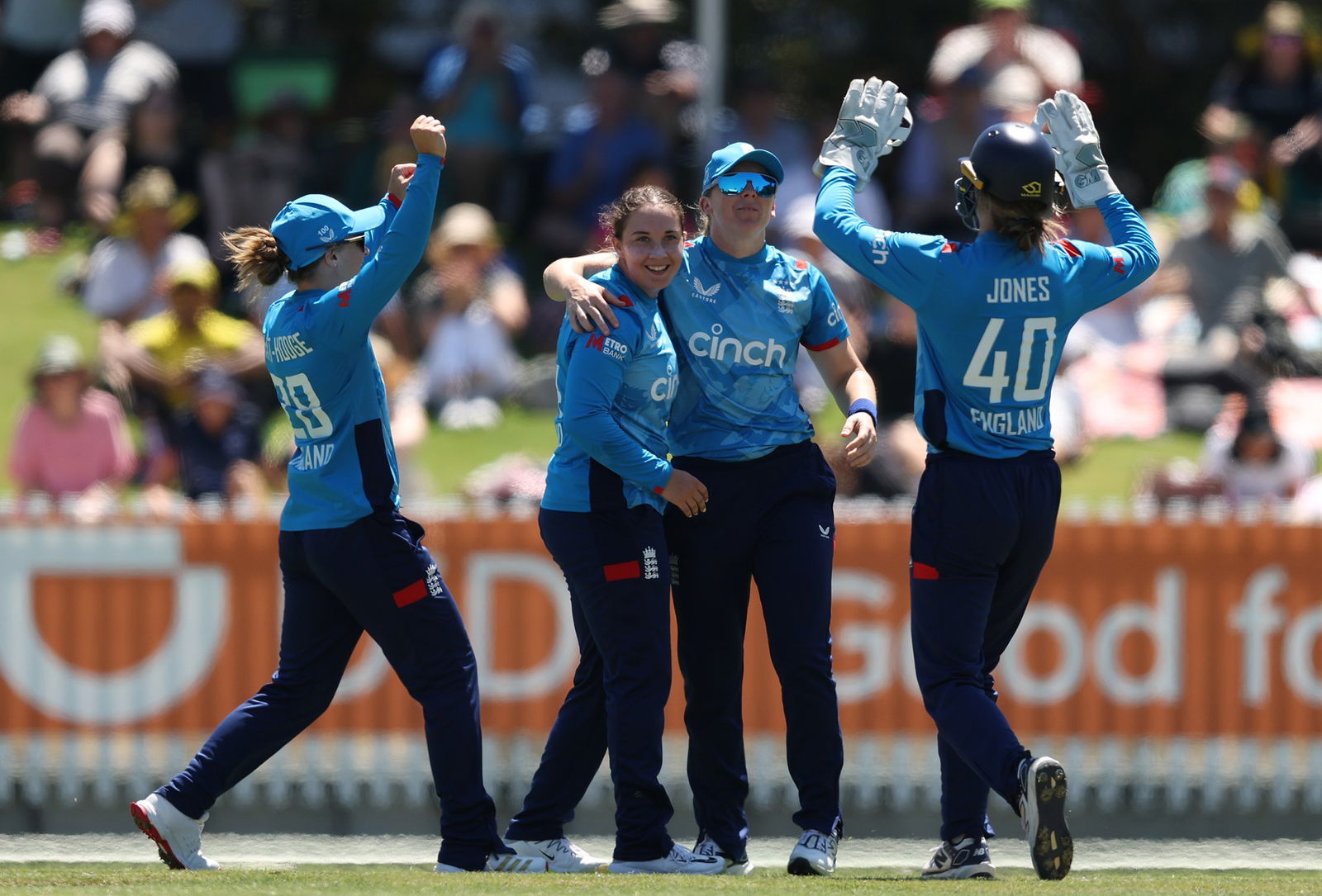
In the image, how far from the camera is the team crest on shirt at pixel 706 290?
5680mm

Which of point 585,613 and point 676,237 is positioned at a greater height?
point 676,237

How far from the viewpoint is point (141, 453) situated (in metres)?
10.8

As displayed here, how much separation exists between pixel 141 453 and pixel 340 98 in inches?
221

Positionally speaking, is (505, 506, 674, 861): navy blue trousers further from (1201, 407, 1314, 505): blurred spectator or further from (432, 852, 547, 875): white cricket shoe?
(1201, 407, 1314, 505): blurred spectator

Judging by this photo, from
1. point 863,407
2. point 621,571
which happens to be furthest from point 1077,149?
point 621,571

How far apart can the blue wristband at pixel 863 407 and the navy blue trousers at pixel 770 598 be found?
19 cm

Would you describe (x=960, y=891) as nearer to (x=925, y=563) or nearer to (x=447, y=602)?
(x=925, y=563)

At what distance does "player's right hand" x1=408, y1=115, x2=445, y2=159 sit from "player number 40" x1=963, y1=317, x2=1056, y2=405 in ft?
5.18

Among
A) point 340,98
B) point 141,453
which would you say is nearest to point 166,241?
point 141,453

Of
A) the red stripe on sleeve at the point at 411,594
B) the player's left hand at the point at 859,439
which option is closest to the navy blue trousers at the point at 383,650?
the red stripe on sleeve at the point at 411,594

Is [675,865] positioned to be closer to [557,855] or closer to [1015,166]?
[557,855]

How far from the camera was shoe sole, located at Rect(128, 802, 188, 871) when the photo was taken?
566cm

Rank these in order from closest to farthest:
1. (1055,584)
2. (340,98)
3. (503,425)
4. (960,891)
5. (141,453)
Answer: (960,891)
(1055,584)
(141,453)
(503,425)
(340,98)

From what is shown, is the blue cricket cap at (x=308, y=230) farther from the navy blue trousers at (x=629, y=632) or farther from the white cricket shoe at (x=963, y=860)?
the white cricket shoe at (x=963, y=860)
